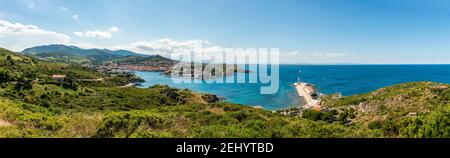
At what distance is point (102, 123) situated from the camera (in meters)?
10.1

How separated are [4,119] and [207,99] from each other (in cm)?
7180

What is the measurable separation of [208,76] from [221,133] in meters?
155

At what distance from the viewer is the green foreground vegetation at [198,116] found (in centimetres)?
952

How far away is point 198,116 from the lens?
15.9 metres

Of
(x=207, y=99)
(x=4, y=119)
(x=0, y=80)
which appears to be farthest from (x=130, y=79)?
(x=4, y=119)

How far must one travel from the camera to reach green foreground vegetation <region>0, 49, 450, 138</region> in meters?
9.52
